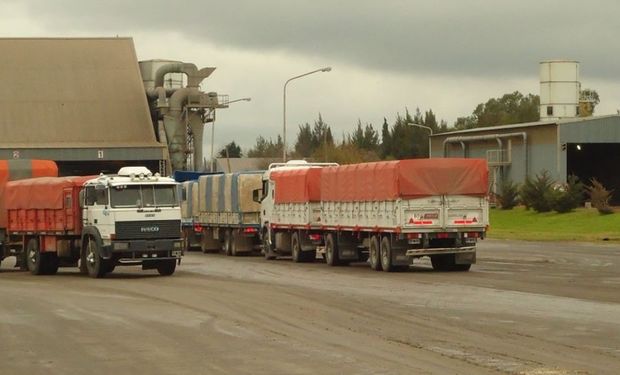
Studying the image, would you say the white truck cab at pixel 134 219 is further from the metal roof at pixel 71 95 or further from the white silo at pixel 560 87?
the white silo at pixel 560 87

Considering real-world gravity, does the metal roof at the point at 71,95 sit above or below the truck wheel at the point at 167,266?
above

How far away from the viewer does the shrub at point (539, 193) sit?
246 ft

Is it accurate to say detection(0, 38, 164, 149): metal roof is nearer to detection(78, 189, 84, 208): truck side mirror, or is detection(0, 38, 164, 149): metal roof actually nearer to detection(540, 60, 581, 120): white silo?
detection(540, 60, 581, 120): white silo

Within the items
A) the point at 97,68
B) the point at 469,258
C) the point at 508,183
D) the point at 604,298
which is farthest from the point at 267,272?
the point at 97,68

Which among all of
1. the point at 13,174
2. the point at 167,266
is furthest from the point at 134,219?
the point at 13,174

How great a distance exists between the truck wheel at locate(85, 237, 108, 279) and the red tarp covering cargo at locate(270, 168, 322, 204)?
8737mm

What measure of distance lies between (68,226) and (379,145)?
363 feet

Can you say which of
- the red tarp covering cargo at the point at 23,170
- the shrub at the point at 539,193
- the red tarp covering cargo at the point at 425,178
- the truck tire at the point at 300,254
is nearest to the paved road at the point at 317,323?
the red tarp covering cargo at the point at 425,178

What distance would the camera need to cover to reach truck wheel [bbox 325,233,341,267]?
38250mm

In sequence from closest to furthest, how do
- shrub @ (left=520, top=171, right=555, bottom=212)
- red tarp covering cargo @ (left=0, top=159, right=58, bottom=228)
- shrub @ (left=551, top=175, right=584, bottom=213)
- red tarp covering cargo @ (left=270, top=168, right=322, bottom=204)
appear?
red tarp covering cargo @ (left=0, top=159, right=58, bottom=228) → red tarp covering cargo @ (left=270, top=168, right=322, bottom=204) → shrub @ (left=551, top=175, right=584, bottom=213) → shrub @ (left=520, top=171, right=555, bottom=212)

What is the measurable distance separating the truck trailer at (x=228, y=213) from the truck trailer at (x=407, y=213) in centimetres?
845

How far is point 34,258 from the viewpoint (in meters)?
37.0

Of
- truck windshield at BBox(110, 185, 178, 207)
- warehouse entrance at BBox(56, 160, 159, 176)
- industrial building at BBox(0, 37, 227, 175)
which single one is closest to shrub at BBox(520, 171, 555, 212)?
industrial building at BBox(0, 37, 227, 175)

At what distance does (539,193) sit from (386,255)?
142 ft
